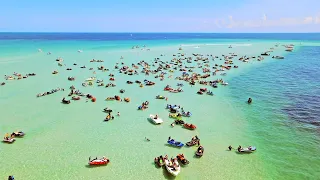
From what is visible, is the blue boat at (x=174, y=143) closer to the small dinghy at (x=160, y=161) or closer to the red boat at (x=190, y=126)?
the small dinghy at (x=160, y=161)

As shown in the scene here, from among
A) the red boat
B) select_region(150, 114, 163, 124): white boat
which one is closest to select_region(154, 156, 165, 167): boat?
the red boat

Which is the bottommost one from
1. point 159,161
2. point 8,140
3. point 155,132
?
point 159,161

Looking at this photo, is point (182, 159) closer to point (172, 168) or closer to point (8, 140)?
point (172, 168)

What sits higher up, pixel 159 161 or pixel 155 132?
pixel 155 132

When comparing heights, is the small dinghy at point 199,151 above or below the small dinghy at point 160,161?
above

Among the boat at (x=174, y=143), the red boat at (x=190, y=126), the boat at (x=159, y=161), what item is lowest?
the boat at (x=159, y=161)

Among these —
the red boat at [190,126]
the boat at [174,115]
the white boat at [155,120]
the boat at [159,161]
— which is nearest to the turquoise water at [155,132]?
the boat at [159,161]

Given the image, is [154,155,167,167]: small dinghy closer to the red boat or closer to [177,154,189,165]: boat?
[177,154,189,165]: boat

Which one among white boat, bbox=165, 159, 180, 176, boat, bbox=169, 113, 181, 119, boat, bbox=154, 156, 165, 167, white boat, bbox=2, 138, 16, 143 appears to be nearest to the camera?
white boat, bbox=165, 159, 180, 176

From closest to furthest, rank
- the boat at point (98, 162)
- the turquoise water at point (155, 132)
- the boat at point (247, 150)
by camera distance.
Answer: the turquoise water at point (155, 132) → the boat at point (98, 162) → the boat at point (247, 150)

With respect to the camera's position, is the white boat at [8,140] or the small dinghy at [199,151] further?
the white boat at [8,140]

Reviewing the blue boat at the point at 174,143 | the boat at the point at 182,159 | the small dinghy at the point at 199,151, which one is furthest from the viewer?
the blue boat at the point at 174,143

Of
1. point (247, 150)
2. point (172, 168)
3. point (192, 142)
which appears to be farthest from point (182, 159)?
point (247, 150)
